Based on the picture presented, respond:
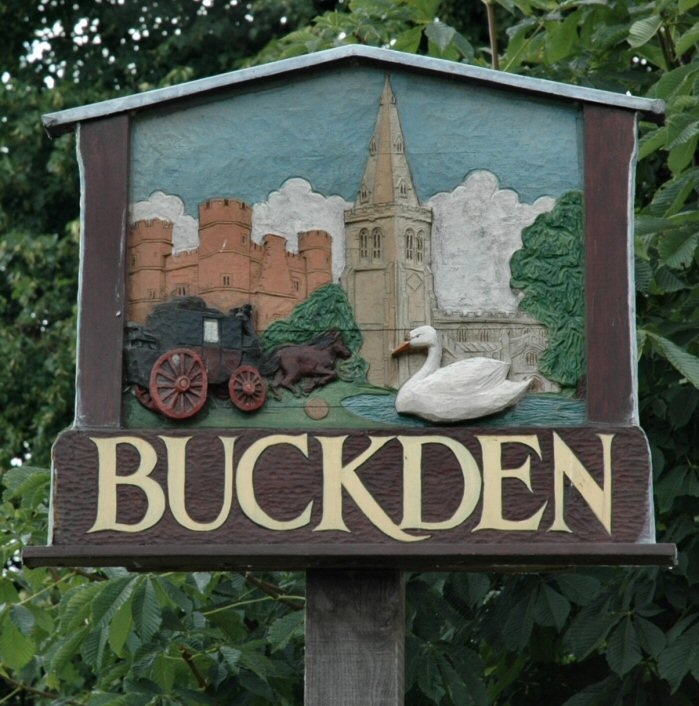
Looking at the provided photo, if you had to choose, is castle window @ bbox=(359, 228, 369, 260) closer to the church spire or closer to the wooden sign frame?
the church spire

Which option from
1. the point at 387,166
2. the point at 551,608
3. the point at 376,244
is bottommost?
the point at 551,608

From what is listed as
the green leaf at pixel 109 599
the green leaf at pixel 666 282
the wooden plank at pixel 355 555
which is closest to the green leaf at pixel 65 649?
the green leaf at pixel 109 599

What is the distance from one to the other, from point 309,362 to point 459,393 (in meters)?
0.45

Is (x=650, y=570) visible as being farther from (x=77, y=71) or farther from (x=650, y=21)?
(x=77, y=71)

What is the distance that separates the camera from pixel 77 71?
15.6 meters

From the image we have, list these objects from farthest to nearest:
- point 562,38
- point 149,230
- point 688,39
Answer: point 562,38 → point 688,39 → point 149,230

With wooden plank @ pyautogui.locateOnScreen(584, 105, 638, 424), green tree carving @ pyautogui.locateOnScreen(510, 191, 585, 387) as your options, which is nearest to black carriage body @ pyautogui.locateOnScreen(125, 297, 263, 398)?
green tree carving @ pyautogui.locateOnScreen(510, 191, 585, 387)

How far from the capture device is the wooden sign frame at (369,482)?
201 inches

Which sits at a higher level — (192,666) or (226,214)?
(226,214)

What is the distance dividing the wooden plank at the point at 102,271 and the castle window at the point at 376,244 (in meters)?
0.74

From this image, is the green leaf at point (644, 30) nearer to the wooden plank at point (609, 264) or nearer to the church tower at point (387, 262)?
the wooden plank at point (609, 264)

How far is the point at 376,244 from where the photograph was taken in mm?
5355

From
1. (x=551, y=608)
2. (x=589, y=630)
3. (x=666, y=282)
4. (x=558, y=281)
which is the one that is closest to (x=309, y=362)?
(x=558, y=281)

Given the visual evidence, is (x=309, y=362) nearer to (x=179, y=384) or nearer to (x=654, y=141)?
(x=179, y=384)
